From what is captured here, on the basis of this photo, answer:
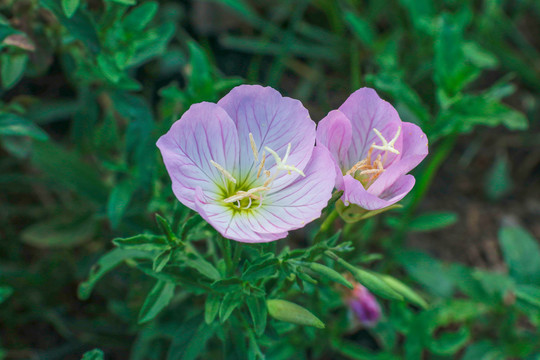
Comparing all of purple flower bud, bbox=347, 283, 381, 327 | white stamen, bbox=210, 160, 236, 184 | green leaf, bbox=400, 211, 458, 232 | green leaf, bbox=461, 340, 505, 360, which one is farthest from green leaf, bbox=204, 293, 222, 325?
green leaf, bbox=461, 340, 505, 360

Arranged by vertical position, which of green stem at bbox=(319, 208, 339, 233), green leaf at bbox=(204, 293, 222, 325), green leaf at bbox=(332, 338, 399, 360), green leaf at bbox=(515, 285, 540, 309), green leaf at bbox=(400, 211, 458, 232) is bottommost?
green leaf at bbox=(332, 338, 399, 360)

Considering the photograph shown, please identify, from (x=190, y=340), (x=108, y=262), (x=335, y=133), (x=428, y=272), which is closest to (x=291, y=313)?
Result: (x=190, y=340)

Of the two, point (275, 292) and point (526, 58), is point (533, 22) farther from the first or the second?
point (275, 292)

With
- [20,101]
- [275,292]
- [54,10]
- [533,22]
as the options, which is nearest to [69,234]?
[20,101]

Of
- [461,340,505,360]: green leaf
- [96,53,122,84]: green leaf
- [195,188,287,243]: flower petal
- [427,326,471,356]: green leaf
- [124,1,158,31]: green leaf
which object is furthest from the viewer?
[461,340,505,360]: green leaf

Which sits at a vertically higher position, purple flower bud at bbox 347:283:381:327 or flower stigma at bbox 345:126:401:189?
flower stigma at bbox 345:126:401:189

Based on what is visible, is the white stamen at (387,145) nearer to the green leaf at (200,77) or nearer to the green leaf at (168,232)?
the green leaf at (168,232)

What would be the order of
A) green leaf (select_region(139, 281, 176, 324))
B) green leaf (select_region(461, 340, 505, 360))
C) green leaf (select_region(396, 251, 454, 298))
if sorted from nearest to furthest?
1. green leaf (select_region(139, 281, 176, 324))
2. green leaf (select_region(461, 340, 505, 360))
3. green leaf (select_region(396, 251, 454, 298))

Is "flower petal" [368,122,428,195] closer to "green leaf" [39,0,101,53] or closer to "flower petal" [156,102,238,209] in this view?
"flower petal" [156,102,238,209]
